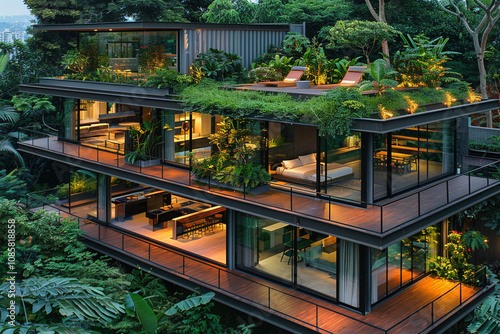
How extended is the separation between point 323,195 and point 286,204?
1.27 meters

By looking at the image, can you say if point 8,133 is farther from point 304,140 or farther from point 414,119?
point 414,119

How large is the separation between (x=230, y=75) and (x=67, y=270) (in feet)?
34.4

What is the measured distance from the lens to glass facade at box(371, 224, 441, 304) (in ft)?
56.9

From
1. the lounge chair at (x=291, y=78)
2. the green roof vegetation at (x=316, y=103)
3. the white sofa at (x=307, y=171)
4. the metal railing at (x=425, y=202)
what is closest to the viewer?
the metal railing at (x=425, y=202)

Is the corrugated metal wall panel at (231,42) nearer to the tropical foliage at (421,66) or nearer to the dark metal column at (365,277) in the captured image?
the tropical foliage at (421,66)

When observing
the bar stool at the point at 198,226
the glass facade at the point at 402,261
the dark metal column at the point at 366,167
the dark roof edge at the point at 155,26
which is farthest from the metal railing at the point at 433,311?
the dark roof edge at the point at 155,26

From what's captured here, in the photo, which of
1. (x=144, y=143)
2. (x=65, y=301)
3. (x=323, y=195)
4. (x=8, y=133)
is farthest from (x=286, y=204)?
(x=8, y=133)

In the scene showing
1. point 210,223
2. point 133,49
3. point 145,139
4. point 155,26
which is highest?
point 155,26

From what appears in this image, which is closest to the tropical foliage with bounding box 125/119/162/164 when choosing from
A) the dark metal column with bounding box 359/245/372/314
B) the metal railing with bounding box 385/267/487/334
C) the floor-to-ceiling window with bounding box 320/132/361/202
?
the floor-to-ceiling window with bounding box 320/132/361/202

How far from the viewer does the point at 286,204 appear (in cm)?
1817

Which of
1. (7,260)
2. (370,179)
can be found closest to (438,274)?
(370,179)

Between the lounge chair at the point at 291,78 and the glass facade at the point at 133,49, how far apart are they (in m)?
4.36

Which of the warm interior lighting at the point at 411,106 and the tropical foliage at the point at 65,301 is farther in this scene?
the warm interior lighting at the point at 411,106

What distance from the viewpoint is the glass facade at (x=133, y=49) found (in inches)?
948
